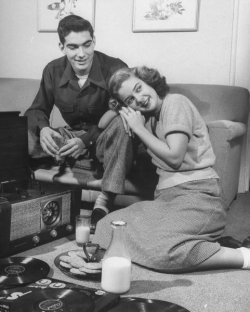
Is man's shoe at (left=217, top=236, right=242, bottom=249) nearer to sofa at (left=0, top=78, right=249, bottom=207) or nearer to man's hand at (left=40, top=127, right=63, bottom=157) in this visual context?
sofa at (left=0, top=78, right=249, bottom=207)

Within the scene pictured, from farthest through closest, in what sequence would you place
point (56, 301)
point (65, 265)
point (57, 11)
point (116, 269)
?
point (57, 11)
point (65, 265)
point (116, 269)
point (56, 301)

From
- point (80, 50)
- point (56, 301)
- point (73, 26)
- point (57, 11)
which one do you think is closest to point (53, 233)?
point (56, 301)

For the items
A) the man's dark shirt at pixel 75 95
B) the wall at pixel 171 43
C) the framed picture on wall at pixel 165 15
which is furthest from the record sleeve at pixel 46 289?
the framed picture on wall at pixel 165 15

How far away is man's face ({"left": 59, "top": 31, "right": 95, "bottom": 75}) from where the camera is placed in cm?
269

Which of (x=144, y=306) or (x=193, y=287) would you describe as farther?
(x=193, y=287)

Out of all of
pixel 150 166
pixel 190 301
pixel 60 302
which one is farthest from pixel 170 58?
pixel 60 302

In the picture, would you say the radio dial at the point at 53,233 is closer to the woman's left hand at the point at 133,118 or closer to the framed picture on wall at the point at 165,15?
the woman's left hand at the point at 133,118

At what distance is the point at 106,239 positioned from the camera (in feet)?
6.58

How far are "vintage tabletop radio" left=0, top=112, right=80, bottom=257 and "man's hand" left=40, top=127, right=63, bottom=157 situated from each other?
297 mm

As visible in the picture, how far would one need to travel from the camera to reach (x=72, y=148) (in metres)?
2.42

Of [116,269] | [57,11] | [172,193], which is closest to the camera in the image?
[116,269]

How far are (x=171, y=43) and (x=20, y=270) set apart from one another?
2.03m

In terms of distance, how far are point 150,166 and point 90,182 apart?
0.37 meters

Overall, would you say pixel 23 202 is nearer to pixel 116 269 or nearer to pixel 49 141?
pixel 116 269
